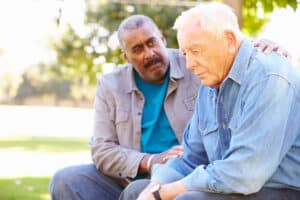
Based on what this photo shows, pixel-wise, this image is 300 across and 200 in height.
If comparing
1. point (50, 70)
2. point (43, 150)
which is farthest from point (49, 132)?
point (50, 70)

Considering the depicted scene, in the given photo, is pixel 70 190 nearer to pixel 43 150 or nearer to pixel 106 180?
pixel 106 180

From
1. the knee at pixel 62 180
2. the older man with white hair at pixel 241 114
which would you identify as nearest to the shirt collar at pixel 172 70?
the knee at pixel 62 180

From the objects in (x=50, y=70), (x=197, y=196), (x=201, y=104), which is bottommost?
(x=50, y=70)

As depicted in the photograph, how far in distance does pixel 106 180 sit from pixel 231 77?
1.50 meters

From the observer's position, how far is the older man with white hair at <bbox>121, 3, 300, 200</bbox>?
3238 millimetres

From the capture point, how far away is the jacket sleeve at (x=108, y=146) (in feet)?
14.9

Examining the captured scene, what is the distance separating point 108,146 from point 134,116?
0.77 ft

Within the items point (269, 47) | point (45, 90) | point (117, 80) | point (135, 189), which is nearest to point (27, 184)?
point (117, 80)

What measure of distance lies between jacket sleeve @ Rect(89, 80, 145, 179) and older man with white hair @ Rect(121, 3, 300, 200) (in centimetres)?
93

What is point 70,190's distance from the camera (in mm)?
4574

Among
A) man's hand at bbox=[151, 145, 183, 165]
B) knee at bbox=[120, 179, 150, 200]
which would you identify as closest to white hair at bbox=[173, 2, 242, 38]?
knee at bbox=[120, 179, 150, 200]

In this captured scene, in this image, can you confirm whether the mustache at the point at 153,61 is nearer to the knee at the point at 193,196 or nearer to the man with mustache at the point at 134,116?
the man with mustache at the point at 134,116

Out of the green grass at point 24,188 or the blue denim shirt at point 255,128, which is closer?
the blue denim shirt at point 255,128

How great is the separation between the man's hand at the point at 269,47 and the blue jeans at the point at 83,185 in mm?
1395
